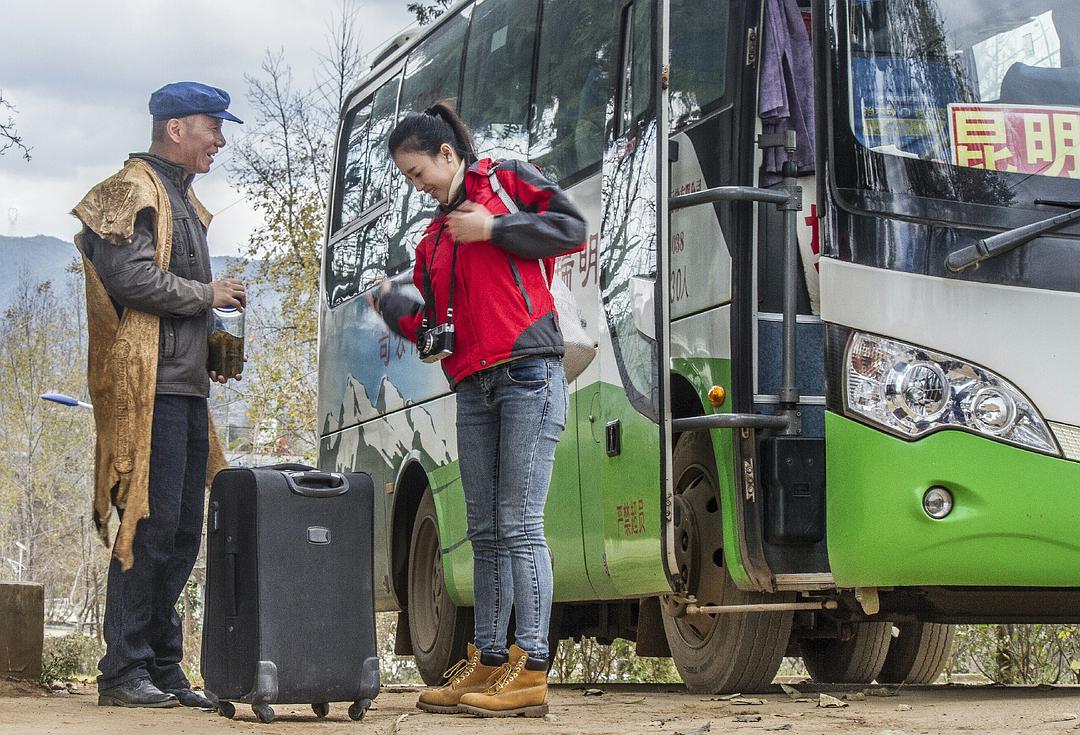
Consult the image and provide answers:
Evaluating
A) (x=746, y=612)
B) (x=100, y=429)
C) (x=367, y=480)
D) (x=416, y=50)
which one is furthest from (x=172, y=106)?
(x=416, y=50)

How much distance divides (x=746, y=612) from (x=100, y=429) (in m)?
2.67

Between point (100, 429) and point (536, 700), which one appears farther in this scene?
point (100, 429)

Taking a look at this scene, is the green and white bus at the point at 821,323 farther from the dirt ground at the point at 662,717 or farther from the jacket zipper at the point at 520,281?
the jacket zipper at the point at 520,281

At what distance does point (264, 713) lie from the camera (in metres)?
5.54

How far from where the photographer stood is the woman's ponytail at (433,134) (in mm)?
5805

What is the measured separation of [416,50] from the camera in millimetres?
10336

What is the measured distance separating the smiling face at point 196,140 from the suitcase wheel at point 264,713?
241 centimetres

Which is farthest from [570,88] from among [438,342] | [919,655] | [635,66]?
[919,655]

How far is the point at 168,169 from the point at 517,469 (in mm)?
2155

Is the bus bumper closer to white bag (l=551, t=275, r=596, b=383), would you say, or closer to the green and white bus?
the green and white bus

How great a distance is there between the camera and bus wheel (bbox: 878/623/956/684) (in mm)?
8766

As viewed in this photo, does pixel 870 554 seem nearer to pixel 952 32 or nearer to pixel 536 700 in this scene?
pixel 536 700

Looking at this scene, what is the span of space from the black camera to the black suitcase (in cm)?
52

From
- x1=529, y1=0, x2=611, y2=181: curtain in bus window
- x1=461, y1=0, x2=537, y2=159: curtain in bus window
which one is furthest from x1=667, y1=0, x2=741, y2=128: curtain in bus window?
x1=461, y1=0, x2=537, y2=159: curtain in bus window
